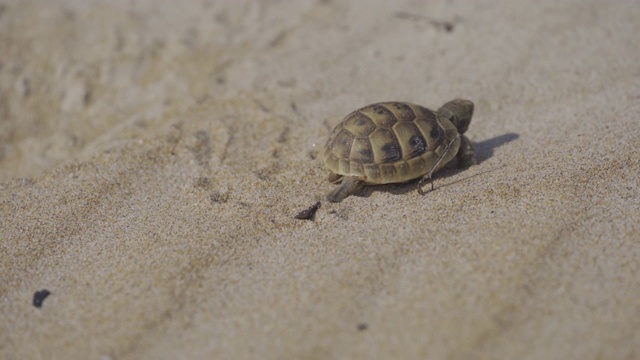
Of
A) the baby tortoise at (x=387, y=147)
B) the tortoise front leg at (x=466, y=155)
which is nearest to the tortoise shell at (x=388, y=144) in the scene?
the baby tortoise at (x=387, y=147)

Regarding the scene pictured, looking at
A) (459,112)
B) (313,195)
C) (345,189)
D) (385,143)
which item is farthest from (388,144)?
(459,112)

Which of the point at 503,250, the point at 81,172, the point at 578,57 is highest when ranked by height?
the point at 578,57

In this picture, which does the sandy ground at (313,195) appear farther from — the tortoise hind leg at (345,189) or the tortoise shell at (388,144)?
the tortoise shell at (388,144)

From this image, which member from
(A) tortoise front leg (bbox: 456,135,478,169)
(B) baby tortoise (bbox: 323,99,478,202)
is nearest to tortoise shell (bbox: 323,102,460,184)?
(B) baby tortoise (bbox: 323,99,478,202)

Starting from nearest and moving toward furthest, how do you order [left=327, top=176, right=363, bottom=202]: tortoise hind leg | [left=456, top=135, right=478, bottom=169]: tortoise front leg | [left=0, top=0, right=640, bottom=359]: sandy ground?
[left=0, top=0, right=640, bottom=359]: sandy ground → [left=327, top=176, right=363, bottom=202]: tortoise hind leg → [left=456, top=135, right=478, bottom=169]: tortoise front leg

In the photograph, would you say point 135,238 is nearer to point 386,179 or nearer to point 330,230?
point 330,230

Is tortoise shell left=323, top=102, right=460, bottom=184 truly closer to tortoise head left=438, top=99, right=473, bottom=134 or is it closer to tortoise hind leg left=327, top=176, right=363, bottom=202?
tortoise hind leg left=327, top=176, right=363, bottom=202

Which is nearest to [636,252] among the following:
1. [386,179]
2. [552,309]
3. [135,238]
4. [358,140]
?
[552,309]
